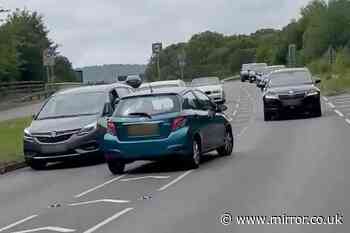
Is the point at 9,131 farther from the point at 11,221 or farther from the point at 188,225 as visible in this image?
the point at 188,225

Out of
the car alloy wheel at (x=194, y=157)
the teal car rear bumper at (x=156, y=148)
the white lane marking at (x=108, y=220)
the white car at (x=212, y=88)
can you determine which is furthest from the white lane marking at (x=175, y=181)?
the white car at (x=212, y=88)

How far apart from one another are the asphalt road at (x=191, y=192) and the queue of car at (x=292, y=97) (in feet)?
25.8

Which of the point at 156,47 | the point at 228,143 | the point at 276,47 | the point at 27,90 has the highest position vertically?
the point at 156,47

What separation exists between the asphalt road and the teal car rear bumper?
351 mm

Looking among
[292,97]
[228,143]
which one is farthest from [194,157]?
[292,97]

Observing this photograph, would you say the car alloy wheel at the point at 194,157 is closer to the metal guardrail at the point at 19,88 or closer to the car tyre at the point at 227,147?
the car tyre at the point at 227,147

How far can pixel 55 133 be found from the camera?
64.9ft

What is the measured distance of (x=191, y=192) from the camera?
45.0 ft

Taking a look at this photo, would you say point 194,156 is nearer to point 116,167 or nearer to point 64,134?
point 116,167

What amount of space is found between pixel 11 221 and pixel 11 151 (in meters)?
10.6

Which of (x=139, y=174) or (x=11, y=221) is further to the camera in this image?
(x=139, y=174)

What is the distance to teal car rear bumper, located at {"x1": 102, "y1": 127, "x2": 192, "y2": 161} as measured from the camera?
1670 cm

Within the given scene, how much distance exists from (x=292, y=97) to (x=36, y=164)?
11.6 metres

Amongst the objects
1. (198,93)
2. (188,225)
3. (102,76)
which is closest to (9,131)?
(198,93)
